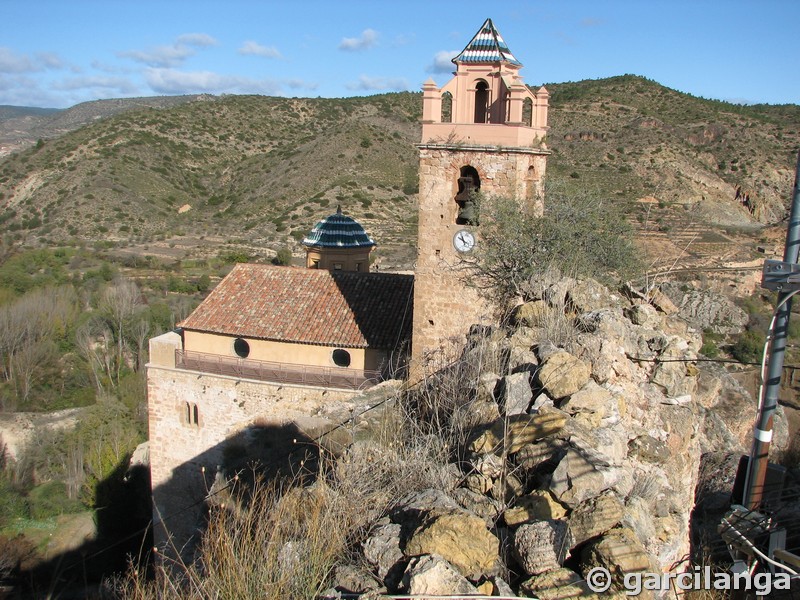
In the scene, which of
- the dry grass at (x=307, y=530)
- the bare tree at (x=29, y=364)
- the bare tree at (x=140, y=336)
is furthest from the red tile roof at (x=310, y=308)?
the bare tree at (x=29, y=364)

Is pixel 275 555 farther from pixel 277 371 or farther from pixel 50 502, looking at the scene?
pixel 50 502

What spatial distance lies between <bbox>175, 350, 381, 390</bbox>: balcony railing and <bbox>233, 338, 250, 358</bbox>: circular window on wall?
0.17m

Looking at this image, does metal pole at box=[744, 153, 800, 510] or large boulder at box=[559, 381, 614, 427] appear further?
large boulder at box=[559, 381, 614, 427]

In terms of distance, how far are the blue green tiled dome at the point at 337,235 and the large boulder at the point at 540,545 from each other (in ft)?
47.7

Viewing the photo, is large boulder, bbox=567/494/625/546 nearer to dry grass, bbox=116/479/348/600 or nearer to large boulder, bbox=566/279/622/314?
dry grass, bbox=116/479/348/600

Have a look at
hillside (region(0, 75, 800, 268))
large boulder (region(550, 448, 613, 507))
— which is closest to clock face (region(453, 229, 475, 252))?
large boulder (region(550, 448, 613, 507))

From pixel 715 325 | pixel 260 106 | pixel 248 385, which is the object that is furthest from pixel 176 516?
pixel 260 106

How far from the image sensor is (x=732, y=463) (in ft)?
36.5

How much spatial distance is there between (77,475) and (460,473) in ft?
67.6

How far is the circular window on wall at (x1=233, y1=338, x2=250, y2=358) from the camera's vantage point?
14.6 metres

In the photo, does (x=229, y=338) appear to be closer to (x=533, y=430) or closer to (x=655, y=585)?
(x=533, y=430)

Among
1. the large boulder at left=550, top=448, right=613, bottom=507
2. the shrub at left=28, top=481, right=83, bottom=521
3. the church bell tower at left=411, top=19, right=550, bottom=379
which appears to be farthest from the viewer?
the shrub at left=28, top=481, right=83, bottom=521

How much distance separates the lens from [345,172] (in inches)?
1793

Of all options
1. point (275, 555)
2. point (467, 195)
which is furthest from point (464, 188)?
point (275, 555)
